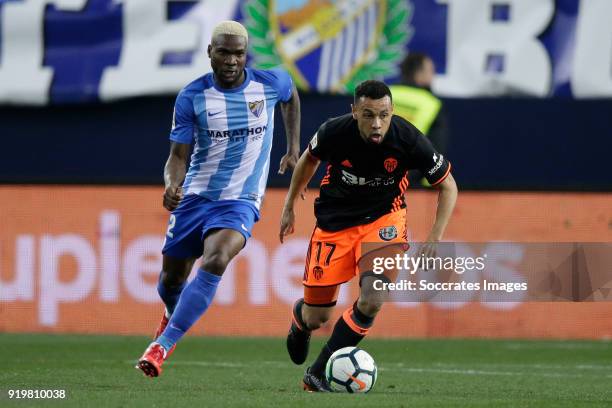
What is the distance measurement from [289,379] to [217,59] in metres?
1.98

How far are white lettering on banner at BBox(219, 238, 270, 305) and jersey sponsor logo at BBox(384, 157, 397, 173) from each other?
442 cm

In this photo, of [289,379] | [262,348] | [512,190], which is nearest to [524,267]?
[512,190]

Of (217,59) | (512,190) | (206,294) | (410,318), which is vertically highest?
(217,59)

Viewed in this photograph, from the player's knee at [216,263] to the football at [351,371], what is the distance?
2.83ft

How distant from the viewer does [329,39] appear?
13.5 metres

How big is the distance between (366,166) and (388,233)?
39 centimetres

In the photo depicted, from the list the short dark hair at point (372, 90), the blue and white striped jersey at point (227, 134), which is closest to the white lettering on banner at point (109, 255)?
the blue and white striped jersey at point (227, 134)

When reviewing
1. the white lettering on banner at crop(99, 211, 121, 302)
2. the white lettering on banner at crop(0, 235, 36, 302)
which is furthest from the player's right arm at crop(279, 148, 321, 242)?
the white lettering on banner at crop(0, 235, 36, 302)

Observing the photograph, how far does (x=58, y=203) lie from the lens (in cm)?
1217

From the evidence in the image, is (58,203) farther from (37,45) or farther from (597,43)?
(597,43)

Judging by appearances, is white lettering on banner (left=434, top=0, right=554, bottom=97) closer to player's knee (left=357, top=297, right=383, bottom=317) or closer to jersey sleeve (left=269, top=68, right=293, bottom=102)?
jersey sleeve (left=269, top=68, right=293, bottom=102)

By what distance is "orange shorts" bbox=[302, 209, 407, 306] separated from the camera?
7727 millimetres

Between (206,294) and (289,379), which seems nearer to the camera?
(206,294)

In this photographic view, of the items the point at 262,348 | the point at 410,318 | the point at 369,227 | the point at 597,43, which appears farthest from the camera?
the point at 597,43
